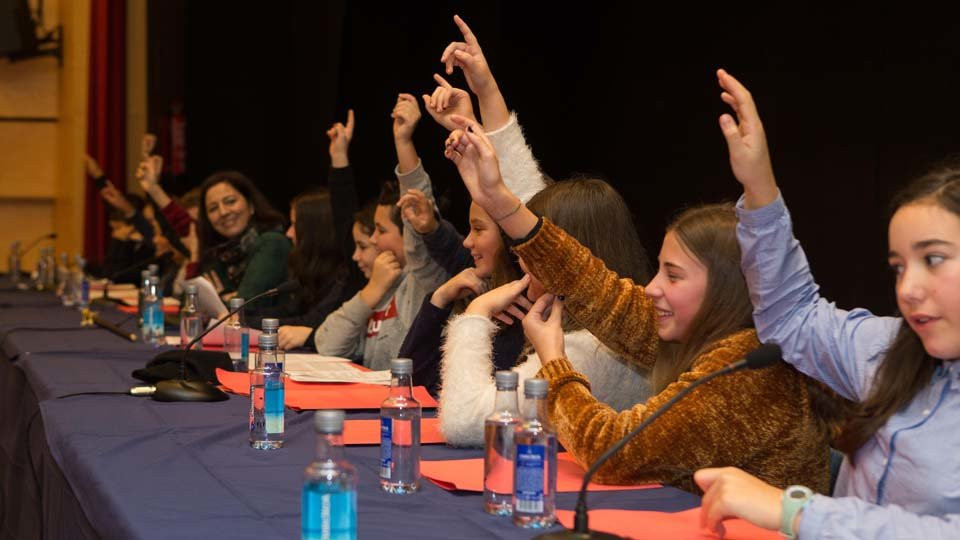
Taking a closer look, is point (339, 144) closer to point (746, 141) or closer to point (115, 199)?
point (746, 141)

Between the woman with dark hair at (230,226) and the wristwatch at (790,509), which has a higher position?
the woman with dark hair at (230,226)

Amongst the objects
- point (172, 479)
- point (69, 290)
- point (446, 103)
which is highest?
point (446, 103)

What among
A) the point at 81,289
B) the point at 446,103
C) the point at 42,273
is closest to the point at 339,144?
the point at 446,103

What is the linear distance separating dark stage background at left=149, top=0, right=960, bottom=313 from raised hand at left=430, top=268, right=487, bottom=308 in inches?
32.4

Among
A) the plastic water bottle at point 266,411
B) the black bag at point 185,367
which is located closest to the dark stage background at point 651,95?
the black bag at point 185,367

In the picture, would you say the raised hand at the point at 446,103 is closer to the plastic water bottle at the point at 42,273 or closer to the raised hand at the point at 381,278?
the raised hand at the point at 381,278

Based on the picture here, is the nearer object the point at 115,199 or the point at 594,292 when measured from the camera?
the point at 594,292

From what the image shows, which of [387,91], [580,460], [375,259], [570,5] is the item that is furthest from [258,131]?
[580,460]

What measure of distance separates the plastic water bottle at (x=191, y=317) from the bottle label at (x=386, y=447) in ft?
6.02

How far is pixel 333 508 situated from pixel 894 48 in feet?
7.16

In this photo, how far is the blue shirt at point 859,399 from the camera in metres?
1.37

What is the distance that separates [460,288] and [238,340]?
32.0 inches

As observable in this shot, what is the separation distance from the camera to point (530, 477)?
1.52 m

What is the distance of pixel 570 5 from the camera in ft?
14.7
